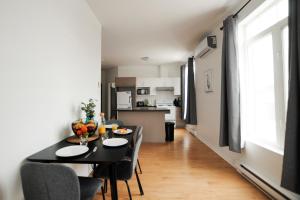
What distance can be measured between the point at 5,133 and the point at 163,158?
8.68 feet

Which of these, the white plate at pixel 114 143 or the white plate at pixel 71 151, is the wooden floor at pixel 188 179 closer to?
the white plate at pixel 114 143

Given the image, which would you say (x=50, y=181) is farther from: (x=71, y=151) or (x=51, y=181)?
(x=71, y=151)

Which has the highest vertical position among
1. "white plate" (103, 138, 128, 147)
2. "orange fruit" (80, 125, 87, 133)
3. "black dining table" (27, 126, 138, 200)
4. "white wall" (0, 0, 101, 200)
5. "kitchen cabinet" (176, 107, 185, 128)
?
"white wall" (0, 0, 101, 200)

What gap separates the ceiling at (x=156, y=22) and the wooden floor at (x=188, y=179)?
2.73 metres

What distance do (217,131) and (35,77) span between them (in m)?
3.29

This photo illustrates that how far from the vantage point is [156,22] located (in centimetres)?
309

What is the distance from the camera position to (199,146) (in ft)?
13.0

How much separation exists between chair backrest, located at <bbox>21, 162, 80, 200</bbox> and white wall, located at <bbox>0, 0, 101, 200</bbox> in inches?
10.1

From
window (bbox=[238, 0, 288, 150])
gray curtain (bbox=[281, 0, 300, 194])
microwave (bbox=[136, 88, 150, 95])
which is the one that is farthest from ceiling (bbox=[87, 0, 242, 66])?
microwave (bbox=[136, 88, 150, 95])

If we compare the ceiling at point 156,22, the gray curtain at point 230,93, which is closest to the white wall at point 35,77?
the ceiling at point 156,22

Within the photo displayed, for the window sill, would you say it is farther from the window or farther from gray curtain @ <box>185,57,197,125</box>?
gray curtain @ <box>185,57,197,125</box>

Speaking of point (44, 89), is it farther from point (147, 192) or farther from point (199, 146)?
point (199, 146)

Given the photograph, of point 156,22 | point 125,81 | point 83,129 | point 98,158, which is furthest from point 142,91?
point 98,158

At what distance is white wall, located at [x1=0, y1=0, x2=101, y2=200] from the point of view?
1076 millimetres
